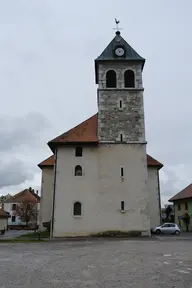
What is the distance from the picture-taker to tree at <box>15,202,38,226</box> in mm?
62938

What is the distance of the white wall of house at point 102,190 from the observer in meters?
24.2

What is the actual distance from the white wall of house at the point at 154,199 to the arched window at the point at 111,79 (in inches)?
403

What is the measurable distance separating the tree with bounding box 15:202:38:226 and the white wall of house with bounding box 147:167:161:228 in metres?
37.2

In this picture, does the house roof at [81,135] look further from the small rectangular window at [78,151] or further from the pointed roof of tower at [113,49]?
the pointed roof of tower at [113,49]

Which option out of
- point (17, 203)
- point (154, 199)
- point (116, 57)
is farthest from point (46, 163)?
point (17, 203)

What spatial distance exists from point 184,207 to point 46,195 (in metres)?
22.3

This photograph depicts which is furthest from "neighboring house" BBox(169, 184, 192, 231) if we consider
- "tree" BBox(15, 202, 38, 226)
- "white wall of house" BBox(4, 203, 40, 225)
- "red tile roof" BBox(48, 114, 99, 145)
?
"white wall of house" BBox(4, 203, 40, 225)

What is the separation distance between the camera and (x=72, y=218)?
2428 centimetres

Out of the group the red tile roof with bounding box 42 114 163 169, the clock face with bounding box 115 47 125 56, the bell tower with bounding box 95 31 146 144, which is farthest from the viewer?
the clock face with bounding box 115 47 125 56

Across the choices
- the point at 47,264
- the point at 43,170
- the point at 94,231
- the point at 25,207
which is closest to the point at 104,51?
the point at 43,170

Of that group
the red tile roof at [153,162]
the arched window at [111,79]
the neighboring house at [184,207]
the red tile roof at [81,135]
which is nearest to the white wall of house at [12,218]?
the neighboring house at [184,207]

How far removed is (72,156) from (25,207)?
41.9m

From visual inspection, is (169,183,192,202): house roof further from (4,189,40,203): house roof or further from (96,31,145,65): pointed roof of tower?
(4,189,40,203): house roof

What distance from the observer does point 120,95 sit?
27.3 meters
